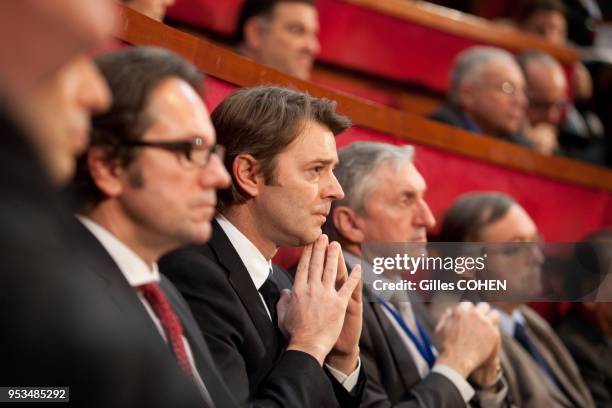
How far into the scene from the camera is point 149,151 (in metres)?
0.64

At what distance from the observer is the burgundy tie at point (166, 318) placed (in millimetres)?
662

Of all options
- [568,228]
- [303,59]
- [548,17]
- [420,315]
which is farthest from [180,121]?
[548,17]

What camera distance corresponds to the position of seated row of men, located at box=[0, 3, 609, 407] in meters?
0.35

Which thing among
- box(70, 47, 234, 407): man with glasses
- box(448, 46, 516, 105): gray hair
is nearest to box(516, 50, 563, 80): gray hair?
box(448, 46, 516, 105): gray hair

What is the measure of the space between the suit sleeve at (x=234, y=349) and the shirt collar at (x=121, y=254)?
0.16 m

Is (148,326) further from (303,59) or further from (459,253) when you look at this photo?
(303,59)

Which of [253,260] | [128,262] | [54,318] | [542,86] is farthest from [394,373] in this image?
[542,86]

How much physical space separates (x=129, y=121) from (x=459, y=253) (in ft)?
1.52

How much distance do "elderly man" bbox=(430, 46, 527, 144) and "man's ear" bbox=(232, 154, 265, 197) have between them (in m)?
0.97

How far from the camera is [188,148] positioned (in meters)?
0.65

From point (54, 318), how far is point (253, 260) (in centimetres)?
56

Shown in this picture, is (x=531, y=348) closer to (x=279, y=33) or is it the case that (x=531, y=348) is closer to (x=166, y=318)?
(x=279, y=33)

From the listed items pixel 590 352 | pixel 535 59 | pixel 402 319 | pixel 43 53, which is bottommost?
pixel 590 352

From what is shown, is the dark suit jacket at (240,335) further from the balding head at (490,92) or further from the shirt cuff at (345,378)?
the balding head at (490,92)
